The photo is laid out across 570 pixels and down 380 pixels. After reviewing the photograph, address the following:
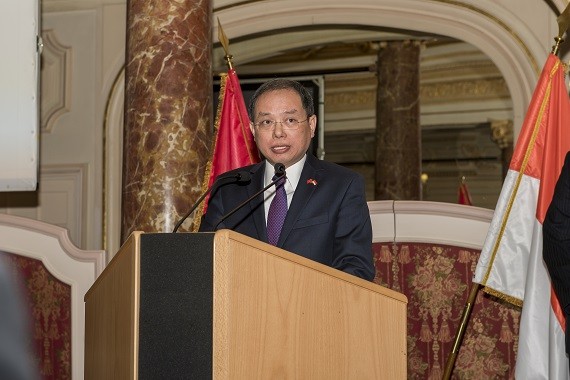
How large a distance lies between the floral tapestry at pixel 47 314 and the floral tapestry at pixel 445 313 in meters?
1.76

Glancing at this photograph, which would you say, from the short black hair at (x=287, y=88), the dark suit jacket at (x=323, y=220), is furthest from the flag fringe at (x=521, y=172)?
the short black hair at (x=287, y=88)

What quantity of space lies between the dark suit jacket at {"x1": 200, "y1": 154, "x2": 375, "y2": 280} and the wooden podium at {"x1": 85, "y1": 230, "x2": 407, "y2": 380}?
46 centimetres

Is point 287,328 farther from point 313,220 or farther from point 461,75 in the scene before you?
point 461,75

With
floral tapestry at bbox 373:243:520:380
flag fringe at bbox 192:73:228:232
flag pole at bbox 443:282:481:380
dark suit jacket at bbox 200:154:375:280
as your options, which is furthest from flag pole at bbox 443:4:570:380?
dark suit jacket at bbox 200:154:375:280

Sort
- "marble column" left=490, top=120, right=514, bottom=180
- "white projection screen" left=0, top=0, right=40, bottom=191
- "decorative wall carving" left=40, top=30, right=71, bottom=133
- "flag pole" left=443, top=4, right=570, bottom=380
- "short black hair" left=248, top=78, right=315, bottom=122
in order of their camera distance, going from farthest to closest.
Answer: "marble column" left=490, top=120, right=514, bottom=180 → "decorative wall carving" left=40, top=30, right=71, bottom=133 → "white projection screen" left=0, top=0, right=40, bottom=191 → "flag pole" left=443, top=4, right=570, bottom=380 → "short black hair" left=248, top=78, right=315, bottom=122

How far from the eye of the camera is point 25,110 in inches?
233

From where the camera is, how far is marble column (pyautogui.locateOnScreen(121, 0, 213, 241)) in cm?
471

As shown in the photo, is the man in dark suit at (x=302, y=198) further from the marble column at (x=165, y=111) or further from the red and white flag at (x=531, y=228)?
the red and white flag at (x=531, y=228)

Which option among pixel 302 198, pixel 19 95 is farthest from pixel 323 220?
pixel 19 95

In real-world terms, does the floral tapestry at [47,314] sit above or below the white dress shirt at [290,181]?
below

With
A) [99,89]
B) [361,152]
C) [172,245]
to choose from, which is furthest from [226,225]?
[361,152]

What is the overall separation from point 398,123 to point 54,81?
3602mm

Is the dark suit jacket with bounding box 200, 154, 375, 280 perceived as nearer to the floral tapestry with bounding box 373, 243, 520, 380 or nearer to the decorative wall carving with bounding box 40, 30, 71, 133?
the floral tapestry with bounding box 373, 243, 520, 380

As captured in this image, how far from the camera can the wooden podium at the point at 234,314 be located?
6.90 ft
